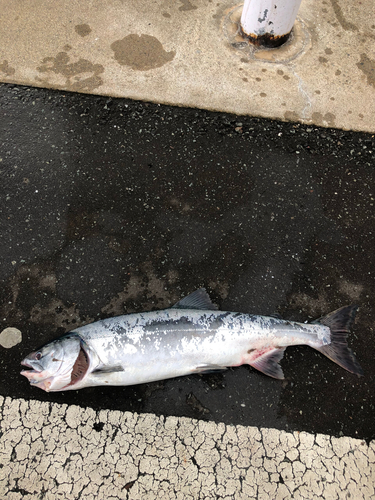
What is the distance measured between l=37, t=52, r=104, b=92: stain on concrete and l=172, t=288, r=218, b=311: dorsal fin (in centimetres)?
314

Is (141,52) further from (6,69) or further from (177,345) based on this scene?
(177,345)

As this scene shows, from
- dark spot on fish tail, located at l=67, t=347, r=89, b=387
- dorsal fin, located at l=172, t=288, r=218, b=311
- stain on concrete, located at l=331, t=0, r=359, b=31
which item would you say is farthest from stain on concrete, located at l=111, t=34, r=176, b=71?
dark spot on fish tail, located at l=67, t=347, r=89, b=387

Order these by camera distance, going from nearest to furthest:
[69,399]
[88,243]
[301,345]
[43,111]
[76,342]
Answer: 1. [76,342]
2. [69,399]
3. [301,345]
4. [88,243]
5. [43,111]

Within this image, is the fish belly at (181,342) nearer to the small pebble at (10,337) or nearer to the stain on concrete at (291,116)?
the small pebble at (10,337)

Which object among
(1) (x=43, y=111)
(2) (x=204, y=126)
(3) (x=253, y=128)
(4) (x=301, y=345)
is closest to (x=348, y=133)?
(3) (x=253, y=128)

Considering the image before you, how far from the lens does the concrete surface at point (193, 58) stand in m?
4.63

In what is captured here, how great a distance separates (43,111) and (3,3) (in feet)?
7.14

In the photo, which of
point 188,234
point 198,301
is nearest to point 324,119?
point 188,234

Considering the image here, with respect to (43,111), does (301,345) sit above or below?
below

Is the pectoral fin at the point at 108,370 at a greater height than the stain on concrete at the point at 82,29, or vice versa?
the stain on concrete at the point at 82,29

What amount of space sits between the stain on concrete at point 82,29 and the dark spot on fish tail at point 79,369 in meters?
4.51

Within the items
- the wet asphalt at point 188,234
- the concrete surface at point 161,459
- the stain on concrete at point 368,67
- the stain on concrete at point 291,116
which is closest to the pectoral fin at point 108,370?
the wet asphalt at point 188,234

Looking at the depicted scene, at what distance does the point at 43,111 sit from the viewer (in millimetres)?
4445

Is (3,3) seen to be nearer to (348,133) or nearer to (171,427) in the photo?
(348,133)
